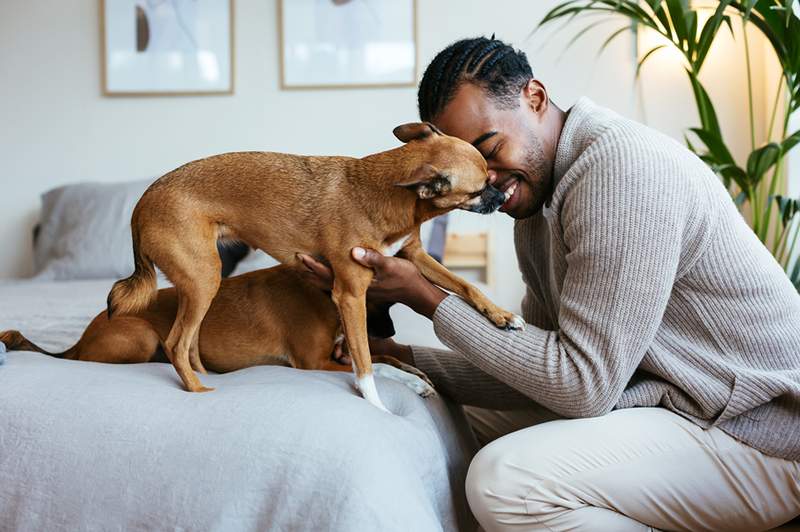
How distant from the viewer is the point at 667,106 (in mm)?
3766

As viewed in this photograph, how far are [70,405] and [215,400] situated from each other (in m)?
0.24

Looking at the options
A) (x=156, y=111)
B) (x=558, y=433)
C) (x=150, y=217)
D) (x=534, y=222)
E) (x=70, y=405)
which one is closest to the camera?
(x=70, y=405)

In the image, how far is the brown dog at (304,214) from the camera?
1.50 m

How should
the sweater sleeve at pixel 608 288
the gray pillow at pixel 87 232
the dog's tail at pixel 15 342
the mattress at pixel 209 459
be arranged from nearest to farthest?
the mattress at pixel 209 459
the sweater sleeve at pixel 608 288
the dog's tail at pixel 15 342
the gray pillow at pixel 87 232

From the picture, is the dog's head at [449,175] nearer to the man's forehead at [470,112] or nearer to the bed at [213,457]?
the man's forehead at [470,112]

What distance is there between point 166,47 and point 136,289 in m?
2.76

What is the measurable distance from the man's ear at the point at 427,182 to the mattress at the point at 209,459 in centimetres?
41

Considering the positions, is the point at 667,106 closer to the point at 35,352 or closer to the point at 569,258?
the point at 569,258

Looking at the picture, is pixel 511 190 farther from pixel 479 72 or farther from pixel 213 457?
pixel 213 457

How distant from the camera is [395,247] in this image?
1.61m

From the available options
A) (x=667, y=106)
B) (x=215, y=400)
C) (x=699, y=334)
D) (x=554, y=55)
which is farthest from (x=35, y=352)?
(x=667, y=106)

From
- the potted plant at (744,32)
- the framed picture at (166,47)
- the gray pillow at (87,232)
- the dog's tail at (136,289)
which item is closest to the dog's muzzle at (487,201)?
the dog's tail at (136,289)

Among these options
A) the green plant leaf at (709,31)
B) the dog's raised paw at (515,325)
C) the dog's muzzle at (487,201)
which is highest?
the green plant leaf at (709,31)

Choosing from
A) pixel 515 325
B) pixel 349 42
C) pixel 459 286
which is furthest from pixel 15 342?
pixel 349 42
